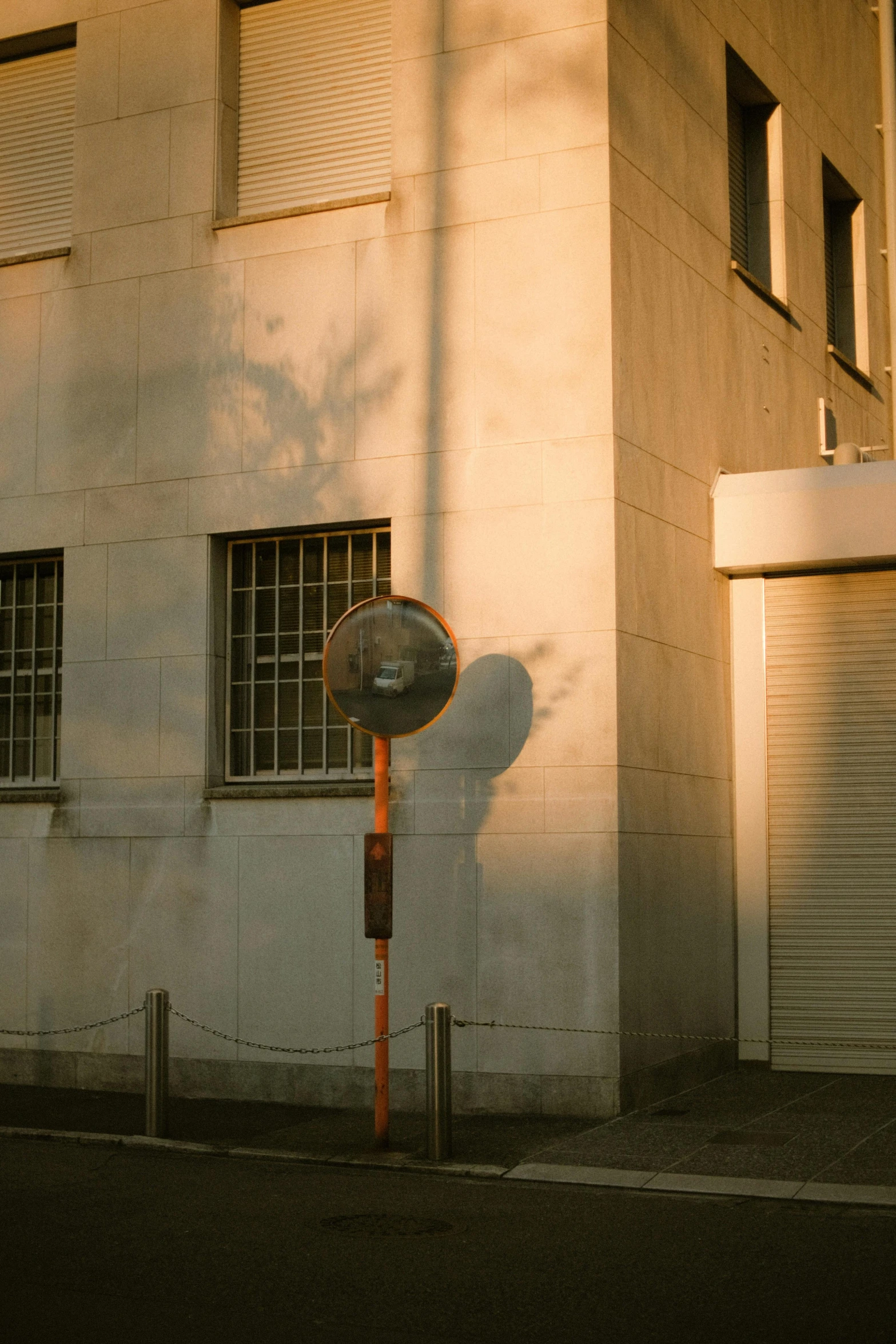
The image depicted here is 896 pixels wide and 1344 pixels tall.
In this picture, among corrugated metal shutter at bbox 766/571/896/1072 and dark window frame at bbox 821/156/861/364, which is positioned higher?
dark window frame at bbox 821/156/861/364

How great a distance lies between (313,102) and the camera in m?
13.4

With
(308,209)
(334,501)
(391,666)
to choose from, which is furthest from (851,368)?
(391,666)

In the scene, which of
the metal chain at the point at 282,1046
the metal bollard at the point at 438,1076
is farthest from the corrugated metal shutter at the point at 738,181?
the metal bollard at the point at 438,1076

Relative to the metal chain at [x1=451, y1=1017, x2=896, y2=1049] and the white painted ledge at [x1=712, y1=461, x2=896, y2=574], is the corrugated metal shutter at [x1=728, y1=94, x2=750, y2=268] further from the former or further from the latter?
the metal chain at [x1=451, y1=1017, x2=896, y2=1049]

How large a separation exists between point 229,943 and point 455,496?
155 inches

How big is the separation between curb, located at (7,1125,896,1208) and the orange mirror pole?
0.83 ft

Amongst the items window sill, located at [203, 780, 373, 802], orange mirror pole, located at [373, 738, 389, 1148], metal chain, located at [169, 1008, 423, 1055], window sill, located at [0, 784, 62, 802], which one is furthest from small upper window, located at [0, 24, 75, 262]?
metal chain, located at [169, 1008, 423, 1055]

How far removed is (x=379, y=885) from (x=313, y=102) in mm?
7045

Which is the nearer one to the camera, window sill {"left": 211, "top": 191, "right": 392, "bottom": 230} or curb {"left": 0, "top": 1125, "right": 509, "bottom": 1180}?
curb {"left": 0, "top": 1125, "right": 509, "bottom": 1180}

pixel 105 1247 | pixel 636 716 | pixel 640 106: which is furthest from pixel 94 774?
pixel 640 106

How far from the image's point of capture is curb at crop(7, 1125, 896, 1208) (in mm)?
8523

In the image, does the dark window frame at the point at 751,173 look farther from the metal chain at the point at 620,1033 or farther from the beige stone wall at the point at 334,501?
the metal chain at the point at 620,1033

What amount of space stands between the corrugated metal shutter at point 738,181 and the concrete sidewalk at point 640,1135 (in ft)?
25.8

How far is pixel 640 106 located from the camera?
40.8ft
